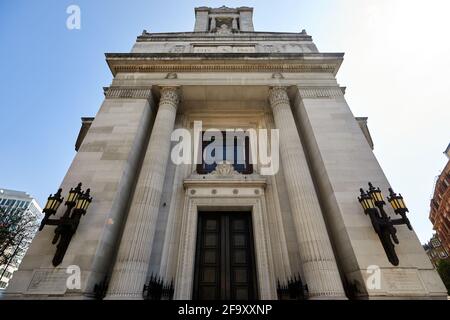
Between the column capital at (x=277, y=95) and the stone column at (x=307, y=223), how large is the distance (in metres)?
0.76

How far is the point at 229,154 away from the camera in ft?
36.8

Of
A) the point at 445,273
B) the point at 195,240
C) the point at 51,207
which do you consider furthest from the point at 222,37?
the point at 445,273

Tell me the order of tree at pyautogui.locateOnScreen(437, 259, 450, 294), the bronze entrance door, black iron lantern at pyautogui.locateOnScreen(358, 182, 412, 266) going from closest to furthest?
black iron lantern at pyautogui.locateOnScreen(358, 182, 412, 266) < the bronze entrance door < tree at pyautogui.locateOnScreen(437, 259, 450, 294)

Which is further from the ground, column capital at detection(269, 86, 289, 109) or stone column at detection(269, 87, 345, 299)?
column capital at detection(269, 86, 289, 109)

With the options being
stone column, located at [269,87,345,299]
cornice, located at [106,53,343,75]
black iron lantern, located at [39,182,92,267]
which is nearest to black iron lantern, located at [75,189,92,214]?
black iron lantern, located at [39,182,92,267]

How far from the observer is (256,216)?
8.59m

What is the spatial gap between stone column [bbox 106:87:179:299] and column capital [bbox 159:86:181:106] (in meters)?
0.98

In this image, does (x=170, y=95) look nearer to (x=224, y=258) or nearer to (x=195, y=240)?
(x=195, y=240)

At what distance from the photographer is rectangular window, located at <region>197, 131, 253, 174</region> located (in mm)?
10469

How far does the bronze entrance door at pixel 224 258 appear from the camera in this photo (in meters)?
7.30

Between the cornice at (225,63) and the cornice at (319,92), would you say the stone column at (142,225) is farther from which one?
the cornice at (319,92)

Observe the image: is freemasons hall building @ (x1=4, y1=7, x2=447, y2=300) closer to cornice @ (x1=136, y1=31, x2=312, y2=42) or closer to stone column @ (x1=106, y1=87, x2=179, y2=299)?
stone column @ (x1=106, y1=87, x2=179, y2=299)

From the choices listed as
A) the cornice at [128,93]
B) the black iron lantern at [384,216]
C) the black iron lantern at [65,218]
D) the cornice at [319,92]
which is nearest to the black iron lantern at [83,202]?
the black iron lantern at [65,218]

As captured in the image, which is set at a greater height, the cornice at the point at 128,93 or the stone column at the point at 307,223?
the cornice at the point at 128,93
